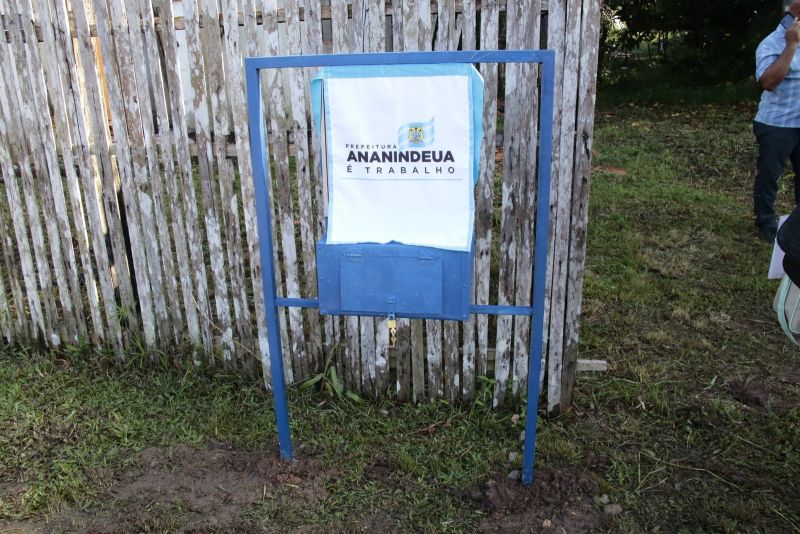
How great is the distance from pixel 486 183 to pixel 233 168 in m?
1.32

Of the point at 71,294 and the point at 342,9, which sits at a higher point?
the point at 342,9

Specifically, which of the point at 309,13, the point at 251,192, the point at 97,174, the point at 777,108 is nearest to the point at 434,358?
the point at 251,192

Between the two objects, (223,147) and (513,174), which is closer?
(513,174)

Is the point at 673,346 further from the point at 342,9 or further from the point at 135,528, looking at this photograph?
the point at 135,528

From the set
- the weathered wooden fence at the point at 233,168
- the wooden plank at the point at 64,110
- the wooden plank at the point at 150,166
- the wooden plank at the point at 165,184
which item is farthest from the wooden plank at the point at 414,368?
the wooden plank at the point at 64,110

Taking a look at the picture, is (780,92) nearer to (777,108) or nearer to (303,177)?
(777,108)

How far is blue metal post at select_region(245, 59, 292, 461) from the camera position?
2.73 m

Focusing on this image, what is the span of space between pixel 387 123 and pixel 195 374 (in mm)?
2104

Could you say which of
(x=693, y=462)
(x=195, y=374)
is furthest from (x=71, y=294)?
(x=693, y=462)

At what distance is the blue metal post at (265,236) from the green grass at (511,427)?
Result: 0.91 ft

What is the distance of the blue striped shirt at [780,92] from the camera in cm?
519

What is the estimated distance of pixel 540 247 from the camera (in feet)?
8.89

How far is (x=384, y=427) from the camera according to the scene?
11.6 feet

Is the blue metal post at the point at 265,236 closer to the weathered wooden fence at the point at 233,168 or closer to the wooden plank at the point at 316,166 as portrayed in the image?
the wooden plank at the point at 316,166
